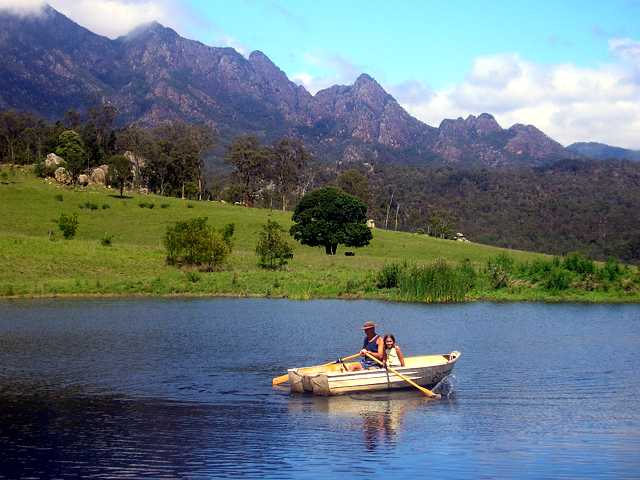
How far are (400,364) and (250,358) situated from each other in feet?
25.5

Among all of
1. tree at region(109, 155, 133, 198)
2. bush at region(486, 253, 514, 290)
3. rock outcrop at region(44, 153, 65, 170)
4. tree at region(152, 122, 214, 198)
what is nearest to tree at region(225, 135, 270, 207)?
tree at region(152, 122, 214, 198)

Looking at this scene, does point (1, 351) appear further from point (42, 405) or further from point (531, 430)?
point (531, 430)

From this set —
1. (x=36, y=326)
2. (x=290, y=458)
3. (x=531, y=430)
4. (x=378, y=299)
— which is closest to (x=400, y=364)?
(x=531, y=430)

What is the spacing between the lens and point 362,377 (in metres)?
Result: 24.6

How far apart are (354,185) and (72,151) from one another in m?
47.6

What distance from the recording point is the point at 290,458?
1748cm

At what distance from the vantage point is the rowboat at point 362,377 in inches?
955

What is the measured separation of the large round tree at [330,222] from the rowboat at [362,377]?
67.9 metres

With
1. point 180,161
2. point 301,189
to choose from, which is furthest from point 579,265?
point 301,189

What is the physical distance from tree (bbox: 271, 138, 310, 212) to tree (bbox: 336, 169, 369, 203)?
25.5 ft

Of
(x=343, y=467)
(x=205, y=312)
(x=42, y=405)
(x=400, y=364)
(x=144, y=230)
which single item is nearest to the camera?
(x=343, y=467)

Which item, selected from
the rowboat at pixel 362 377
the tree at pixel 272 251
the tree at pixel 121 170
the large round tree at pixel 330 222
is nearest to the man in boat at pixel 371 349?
the rowboat at pixel 362 377

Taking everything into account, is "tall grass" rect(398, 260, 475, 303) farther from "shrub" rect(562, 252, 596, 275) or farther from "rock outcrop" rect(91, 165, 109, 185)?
"rock outcrop" rect(91, 165, 109, 185)

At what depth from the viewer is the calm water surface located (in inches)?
675
